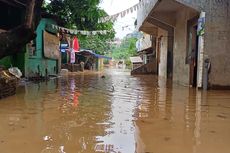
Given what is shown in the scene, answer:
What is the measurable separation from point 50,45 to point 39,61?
109 inches

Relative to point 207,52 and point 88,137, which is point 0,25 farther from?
point 88,137

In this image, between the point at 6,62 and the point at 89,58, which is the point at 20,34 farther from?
the point at 89,58

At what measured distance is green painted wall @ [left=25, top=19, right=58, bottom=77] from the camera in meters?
18.5

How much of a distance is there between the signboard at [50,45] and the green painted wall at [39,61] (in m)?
0.40

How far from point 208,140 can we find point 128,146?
1.20m

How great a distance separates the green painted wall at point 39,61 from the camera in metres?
18.5

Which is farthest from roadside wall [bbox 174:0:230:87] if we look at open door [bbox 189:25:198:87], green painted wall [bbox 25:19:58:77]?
green painted wall [bbox 25:19:58:77]

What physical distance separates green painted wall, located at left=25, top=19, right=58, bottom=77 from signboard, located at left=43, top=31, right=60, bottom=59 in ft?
1.30

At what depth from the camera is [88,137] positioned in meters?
5.04

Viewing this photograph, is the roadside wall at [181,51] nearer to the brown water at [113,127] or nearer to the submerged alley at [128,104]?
the submerged alley at [128,104]

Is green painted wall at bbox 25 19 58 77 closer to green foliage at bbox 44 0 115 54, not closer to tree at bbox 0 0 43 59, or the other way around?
green foliage at bbox 44 0 115 54

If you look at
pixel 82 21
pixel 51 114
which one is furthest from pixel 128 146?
pixel 82 21

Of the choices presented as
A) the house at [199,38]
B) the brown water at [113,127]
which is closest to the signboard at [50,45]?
the house at [199,38]

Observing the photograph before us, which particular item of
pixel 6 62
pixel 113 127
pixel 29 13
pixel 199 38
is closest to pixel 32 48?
pixel 6 62
